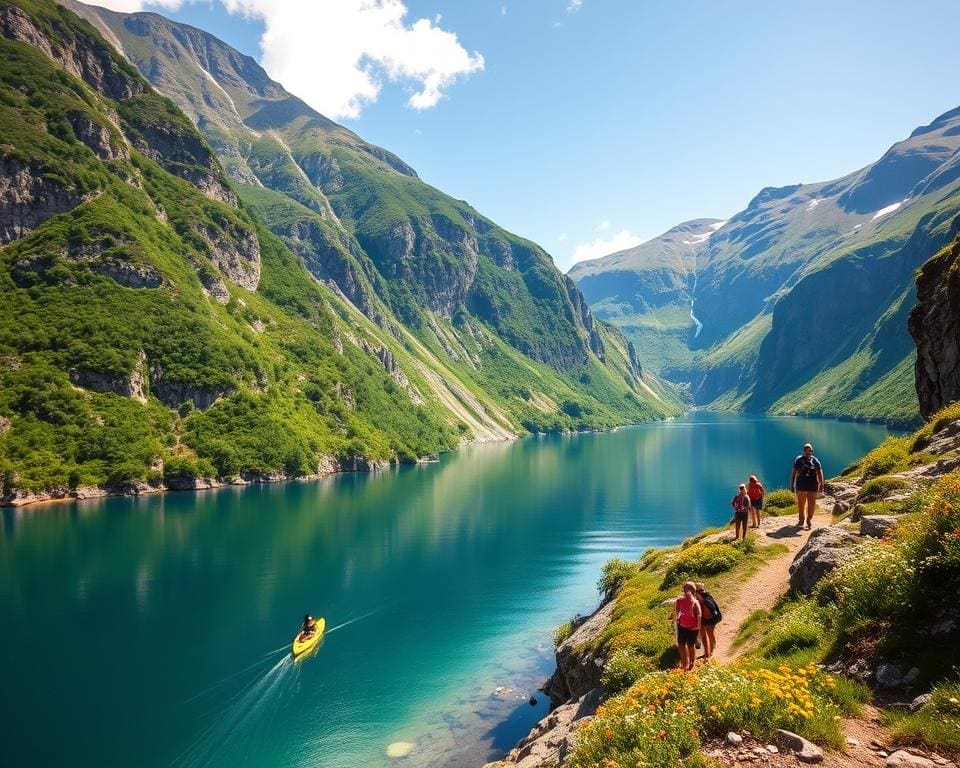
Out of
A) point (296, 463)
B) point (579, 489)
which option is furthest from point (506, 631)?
point (296, 463)

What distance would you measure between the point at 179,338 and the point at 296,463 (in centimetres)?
5215

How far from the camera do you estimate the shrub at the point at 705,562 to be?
1192 inches

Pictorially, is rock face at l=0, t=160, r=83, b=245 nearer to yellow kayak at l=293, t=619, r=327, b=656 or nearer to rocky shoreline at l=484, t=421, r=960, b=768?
yellow kayak at l=293, t=619, r=327, b=656

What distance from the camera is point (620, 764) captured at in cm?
1154

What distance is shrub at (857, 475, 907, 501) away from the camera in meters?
27.7

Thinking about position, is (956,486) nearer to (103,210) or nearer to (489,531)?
(489,531)

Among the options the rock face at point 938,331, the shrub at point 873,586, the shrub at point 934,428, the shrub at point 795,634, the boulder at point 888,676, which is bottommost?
the shrub at point 795,634

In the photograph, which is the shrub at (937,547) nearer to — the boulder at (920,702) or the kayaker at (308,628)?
the boulder at (920,702)

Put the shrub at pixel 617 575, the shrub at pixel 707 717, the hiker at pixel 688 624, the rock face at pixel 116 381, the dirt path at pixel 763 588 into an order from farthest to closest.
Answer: the rock face at pixel 116 381 → the shrub at pixel 617 575 → the dirt path at pixel 763 588 → the hiker at pixel 688 624 → the shrub at pixel 707 717

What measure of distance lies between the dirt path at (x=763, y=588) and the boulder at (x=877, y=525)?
446cm

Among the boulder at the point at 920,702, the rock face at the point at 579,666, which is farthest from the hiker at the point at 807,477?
the boulder at the point at 920,702

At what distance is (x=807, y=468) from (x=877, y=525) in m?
9.03

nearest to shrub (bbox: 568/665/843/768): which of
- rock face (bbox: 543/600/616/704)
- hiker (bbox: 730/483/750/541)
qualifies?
rock face (bbox: 543/600/616/704)

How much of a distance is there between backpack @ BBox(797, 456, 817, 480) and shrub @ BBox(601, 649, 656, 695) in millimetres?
12387
